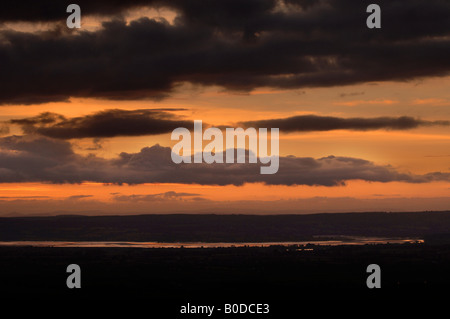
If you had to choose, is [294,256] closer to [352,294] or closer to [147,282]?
[147,282]

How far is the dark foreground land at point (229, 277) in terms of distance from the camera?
111938 millimetres

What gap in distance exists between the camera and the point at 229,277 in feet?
452

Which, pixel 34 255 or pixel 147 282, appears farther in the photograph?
pixel 34 255

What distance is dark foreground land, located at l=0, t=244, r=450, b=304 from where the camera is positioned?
111938 mm

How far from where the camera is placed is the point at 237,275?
141000mm

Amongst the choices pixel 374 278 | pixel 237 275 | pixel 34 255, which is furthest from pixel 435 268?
pixel 34 255
